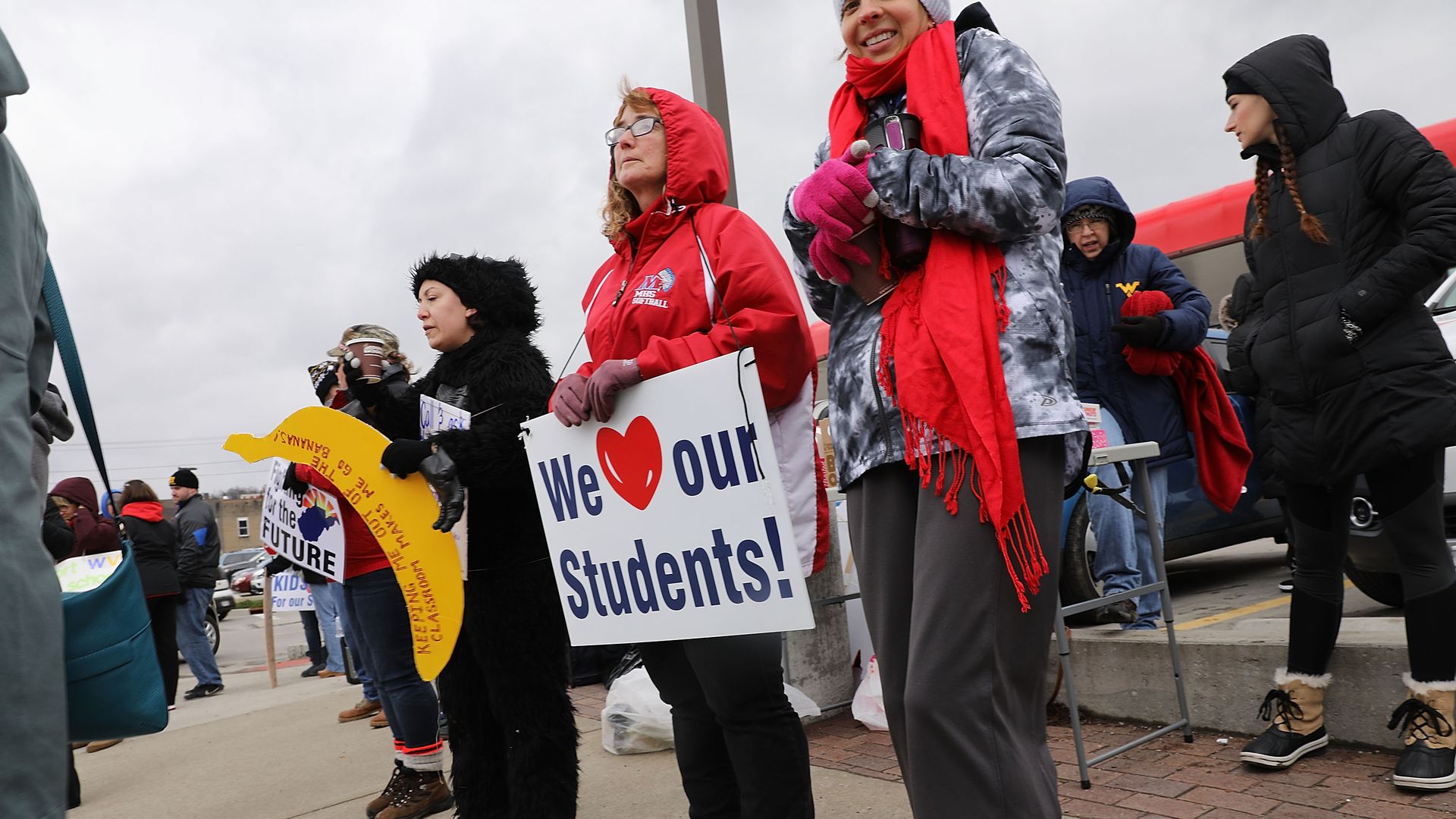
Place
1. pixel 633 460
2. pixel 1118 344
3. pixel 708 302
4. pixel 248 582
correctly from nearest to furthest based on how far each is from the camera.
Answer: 1. pixel 633 460
2. pixel 708 302
3. pixel 1118 344
4. pixel 248 582

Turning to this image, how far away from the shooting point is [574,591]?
2.70 m

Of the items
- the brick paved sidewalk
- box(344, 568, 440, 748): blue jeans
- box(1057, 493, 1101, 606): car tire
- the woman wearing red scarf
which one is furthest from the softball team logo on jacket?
box(1057, 493, 1101, 606): car tire

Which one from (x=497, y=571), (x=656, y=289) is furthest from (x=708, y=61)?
(x=497, y=571)

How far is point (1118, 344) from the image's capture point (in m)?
4.61

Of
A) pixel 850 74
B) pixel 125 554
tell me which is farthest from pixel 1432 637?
pixel 125 554

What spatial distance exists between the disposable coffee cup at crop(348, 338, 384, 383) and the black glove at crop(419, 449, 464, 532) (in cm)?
89

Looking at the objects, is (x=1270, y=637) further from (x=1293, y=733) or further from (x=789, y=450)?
(x=789, y=450)

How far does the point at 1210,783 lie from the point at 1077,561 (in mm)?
1349

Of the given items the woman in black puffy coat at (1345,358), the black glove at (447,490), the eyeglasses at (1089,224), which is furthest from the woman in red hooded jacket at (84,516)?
the woman in black puffy coat at (1345,358)

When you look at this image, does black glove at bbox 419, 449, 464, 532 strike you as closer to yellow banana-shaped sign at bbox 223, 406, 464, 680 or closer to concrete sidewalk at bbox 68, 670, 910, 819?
yellow banana-shaped sign at bbox 223, 406, 464, 680

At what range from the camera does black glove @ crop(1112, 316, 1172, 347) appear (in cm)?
436

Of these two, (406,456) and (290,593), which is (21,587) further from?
(290,593)

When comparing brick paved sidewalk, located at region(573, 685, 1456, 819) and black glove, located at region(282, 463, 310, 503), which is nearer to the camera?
brick paved sidewalk, located at region(573, 685, 1456, 819)

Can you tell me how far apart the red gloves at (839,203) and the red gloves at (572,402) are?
80cm
